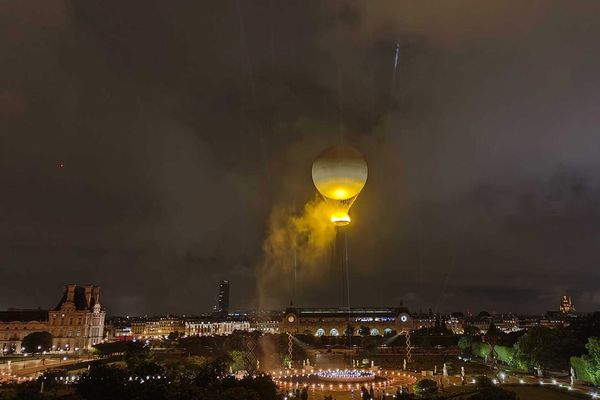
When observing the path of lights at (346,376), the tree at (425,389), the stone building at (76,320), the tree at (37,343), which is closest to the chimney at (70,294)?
the stone building at (76,320)

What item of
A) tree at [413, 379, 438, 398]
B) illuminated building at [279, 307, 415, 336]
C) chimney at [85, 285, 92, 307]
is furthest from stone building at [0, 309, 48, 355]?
illuminated building at [279, 307, 415, 336]

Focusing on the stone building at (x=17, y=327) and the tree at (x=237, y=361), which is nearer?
the tree at (x=237, y=361)

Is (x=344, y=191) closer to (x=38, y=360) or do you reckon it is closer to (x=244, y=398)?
(x=244, y=398)

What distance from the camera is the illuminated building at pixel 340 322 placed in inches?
5850

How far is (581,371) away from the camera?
4009 centimetres

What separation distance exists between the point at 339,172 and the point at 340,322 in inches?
5133

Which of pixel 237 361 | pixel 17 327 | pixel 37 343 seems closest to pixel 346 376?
pixel 237 361

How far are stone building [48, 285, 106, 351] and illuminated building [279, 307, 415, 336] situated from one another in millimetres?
73397

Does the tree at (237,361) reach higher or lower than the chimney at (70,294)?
lower

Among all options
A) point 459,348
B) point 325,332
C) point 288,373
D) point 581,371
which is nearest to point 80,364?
point 288,373

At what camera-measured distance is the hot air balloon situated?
95.2ft

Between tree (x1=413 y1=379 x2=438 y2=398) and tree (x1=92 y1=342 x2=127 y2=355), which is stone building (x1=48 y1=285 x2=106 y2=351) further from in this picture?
tree (x1=413 y1=379 x2=438 y2=398)

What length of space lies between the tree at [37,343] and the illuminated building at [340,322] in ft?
280

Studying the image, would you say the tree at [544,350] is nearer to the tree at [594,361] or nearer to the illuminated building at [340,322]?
the tree at [594,361]
